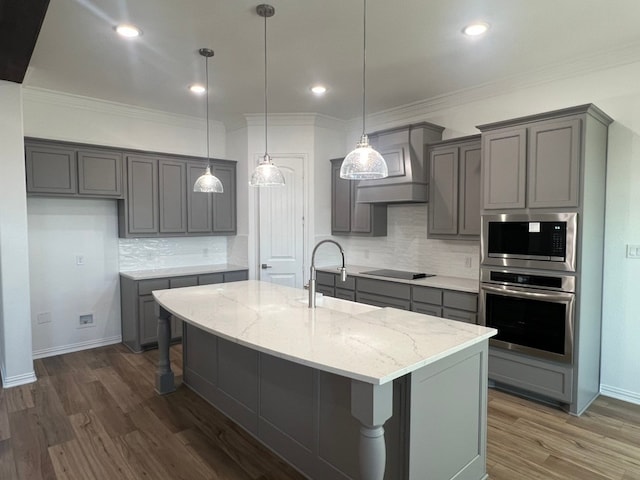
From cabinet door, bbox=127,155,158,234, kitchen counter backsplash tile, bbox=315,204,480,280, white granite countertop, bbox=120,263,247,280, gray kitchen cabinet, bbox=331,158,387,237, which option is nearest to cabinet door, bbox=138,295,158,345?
white granite countertop, bbox=120,263,247,280

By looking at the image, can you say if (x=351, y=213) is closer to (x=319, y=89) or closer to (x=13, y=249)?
(x=319, y=89)

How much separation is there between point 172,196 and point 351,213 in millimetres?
2237

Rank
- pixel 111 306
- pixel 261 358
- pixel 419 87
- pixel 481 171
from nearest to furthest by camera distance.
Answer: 1. pixel 261 358
2. pixel 481 171
3. pixel 419 87
4. pixel 111 306

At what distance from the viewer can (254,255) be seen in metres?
5.06

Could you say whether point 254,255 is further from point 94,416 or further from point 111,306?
point 94,416

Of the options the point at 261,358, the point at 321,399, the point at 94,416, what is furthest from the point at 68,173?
the point at 321,399

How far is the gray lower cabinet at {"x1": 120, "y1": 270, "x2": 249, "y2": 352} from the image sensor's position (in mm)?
4266

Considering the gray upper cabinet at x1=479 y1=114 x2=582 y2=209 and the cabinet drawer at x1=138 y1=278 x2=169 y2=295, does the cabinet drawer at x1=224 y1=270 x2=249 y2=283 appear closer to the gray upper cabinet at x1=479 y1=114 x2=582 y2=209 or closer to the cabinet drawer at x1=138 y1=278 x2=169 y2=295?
the cabinet drawer at x1=138 y1=278 x2=169 y2=295

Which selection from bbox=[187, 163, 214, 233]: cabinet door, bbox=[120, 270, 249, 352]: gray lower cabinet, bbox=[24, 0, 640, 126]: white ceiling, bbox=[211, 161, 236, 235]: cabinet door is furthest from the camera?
bbox=[211, 161, 236, 235]: cabinet door

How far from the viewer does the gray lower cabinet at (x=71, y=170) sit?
3826mm

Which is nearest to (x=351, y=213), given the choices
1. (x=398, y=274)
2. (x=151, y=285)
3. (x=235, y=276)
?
(x=398, y=274)

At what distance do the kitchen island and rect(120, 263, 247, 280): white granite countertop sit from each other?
1.66 metres

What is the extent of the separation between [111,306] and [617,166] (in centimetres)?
529

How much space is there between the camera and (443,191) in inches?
158
